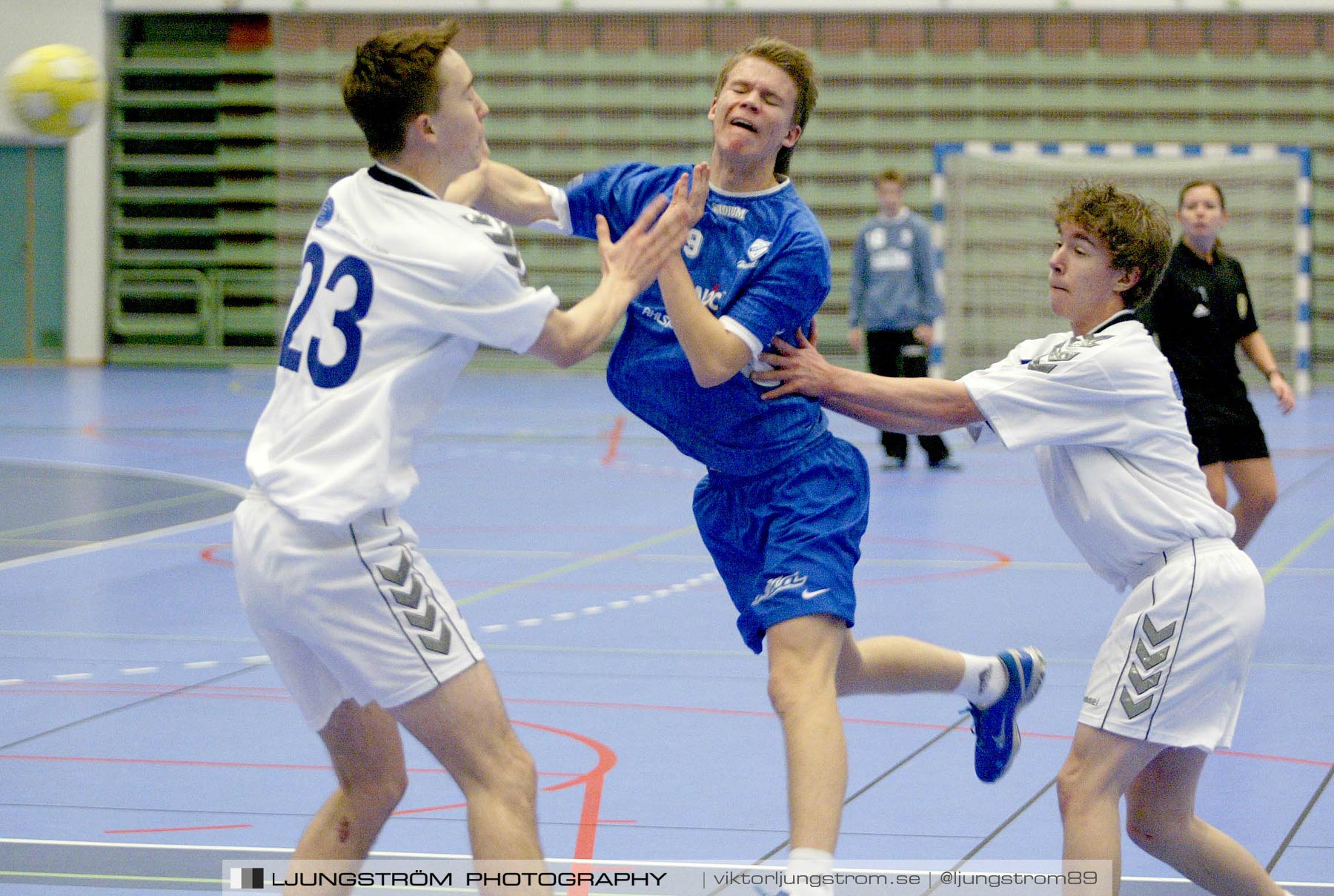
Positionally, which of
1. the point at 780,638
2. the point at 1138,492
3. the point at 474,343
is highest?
the point at 474,343

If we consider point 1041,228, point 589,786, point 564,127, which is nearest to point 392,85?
point 589,786

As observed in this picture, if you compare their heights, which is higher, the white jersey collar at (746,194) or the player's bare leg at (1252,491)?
the white jersey collar at (746,194)

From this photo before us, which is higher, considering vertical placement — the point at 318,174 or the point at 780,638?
the point at 780,638

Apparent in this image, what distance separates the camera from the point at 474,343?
2.62 metres

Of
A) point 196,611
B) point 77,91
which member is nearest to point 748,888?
point 196,611

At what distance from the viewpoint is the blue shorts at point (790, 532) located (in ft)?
10.2

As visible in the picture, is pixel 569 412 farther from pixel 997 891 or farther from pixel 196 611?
pixel 997 891

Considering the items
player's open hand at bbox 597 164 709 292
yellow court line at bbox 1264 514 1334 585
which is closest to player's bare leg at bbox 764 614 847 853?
player's open hand at bbox 597 164 709 292

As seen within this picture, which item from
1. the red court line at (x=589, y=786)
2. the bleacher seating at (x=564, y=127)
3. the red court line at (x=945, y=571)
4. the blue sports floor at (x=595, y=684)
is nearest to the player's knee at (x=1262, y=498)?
the blue sports floor at (x=595, y=684)

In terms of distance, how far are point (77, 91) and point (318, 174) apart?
14.2 metres

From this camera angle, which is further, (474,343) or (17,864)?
(17,864)

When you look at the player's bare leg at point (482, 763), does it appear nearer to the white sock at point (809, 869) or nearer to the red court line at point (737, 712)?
the white sock at point (809, 869)

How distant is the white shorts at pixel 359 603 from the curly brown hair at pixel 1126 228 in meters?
1.37

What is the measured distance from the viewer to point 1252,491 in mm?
5977
